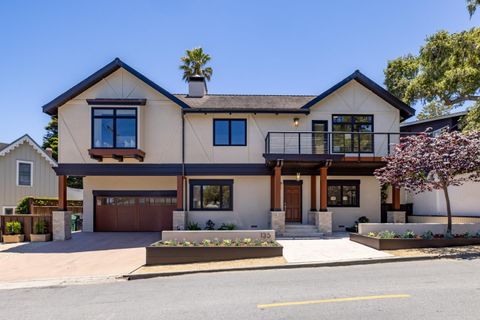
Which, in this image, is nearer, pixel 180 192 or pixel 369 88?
pixel 180 192

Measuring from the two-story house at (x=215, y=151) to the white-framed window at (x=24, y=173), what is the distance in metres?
7.84

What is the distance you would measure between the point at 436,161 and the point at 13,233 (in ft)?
61.6

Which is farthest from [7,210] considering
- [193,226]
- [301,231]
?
[301,231]

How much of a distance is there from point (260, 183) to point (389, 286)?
11.3 meters

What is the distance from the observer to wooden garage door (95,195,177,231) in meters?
19.1

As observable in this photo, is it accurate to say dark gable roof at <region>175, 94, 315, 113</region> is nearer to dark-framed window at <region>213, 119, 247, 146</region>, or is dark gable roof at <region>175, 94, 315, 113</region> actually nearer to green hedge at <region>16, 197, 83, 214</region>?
dark-framed window at <region>213, 119, 247, 146</region>

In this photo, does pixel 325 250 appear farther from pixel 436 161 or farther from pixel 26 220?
pixel 26 220

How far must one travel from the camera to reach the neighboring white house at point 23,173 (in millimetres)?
22394

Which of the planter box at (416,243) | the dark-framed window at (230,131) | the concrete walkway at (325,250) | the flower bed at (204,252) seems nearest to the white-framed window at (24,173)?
the dark-framed window at (230,131)

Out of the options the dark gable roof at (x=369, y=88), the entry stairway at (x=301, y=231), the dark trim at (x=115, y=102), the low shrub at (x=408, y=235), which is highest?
the dark gable roof at (x=369, y=88)

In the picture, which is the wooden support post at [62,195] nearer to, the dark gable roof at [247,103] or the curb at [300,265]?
the dark gable roof at [247,103]

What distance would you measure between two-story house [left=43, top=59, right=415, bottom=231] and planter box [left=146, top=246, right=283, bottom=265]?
5.21m

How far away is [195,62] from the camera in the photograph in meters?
34.1

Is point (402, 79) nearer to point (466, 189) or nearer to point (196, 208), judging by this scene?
point (466, 189)
